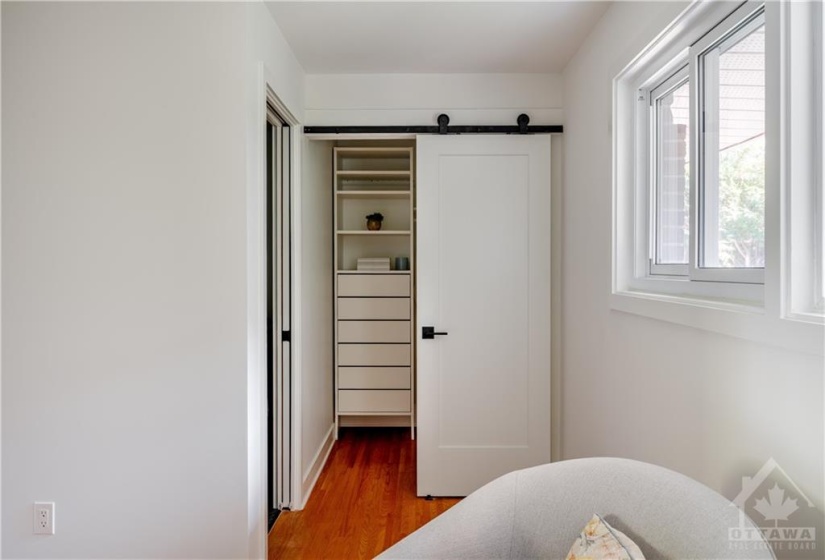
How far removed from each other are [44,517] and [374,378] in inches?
78.3

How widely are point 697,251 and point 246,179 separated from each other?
62.9 inches

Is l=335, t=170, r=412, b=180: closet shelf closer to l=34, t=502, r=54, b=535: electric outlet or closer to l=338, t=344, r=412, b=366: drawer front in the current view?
l=338, t=344, r=412, b=366: drawer front

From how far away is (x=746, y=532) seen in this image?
0.83 metres

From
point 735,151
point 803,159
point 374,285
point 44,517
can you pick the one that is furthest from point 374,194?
point 803,159

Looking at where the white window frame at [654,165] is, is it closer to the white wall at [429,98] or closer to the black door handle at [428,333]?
the white wall at [429,98]

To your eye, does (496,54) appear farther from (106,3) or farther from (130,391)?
(130,391)

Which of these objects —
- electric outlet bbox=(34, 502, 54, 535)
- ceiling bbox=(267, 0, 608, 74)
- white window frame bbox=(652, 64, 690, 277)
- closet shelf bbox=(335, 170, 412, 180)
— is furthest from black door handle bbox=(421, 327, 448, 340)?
electric outlet bbox=(34, 502, 54, 535)

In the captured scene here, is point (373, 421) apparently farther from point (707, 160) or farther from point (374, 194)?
point (707, 160)

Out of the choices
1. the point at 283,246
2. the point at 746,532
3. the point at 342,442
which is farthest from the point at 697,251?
the point at 342,442

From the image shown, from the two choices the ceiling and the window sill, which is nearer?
the window sill

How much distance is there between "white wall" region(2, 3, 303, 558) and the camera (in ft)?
5.30

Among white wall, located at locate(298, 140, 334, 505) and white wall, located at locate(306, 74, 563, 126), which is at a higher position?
white wall, located at locate(306, 74, 563, 126)

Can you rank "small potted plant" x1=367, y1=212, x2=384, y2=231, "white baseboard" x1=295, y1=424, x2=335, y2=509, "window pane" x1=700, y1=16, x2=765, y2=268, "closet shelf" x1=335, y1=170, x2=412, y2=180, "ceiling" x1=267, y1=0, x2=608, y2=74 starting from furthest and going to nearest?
"small potted plant" x1=367, y1=212, x2=384, y2=231 → "closet shelf" x1=335, y1=170, x2=412, y2=180 → "white baseboard" x1=295, y1=424, x2=335, y2=509 → "ceiling" x1=267, y1=0, x2=608, y2=74 → "window pane" x1=700, y1=16, x2=765, y2=268

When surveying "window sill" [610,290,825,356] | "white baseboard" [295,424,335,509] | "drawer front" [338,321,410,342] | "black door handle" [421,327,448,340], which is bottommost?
"white baseboard" [295,424,335,509]
